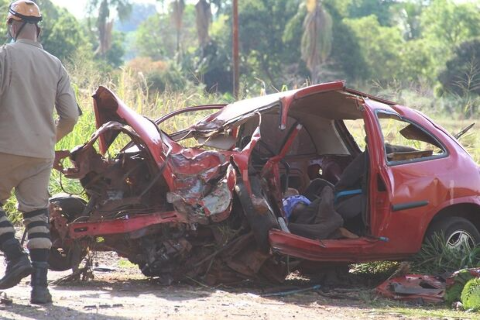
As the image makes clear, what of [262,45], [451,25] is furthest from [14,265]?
[451,25]

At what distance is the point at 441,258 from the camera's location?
7832 millimetres

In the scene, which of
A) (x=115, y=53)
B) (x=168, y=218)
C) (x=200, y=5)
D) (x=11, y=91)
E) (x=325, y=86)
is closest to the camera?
(x=11, y=91)

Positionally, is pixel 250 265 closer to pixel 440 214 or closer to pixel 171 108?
pixel 440 214

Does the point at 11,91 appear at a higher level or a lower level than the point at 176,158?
higher

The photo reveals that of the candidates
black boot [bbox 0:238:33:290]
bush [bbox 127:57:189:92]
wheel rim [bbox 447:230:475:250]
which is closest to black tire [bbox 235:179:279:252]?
wheel rim [bbox 447:230:475:250]

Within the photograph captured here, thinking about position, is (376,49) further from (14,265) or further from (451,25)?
(14,265)

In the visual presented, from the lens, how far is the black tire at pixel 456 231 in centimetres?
799

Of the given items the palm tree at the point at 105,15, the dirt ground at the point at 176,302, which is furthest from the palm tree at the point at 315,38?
the dirt ground at the point at 176,302

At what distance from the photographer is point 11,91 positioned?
607 centimetres

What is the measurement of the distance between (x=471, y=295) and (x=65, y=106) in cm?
327

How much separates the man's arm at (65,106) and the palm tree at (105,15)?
65.0 m

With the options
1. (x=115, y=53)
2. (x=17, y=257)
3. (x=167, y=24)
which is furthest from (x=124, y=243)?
(x=167, y=24)

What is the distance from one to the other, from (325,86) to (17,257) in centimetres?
303

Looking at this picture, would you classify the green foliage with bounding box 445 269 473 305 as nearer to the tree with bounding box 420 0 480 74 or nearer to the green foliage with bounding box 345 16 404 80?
the green foliage with bounding box 345 16 404 80
